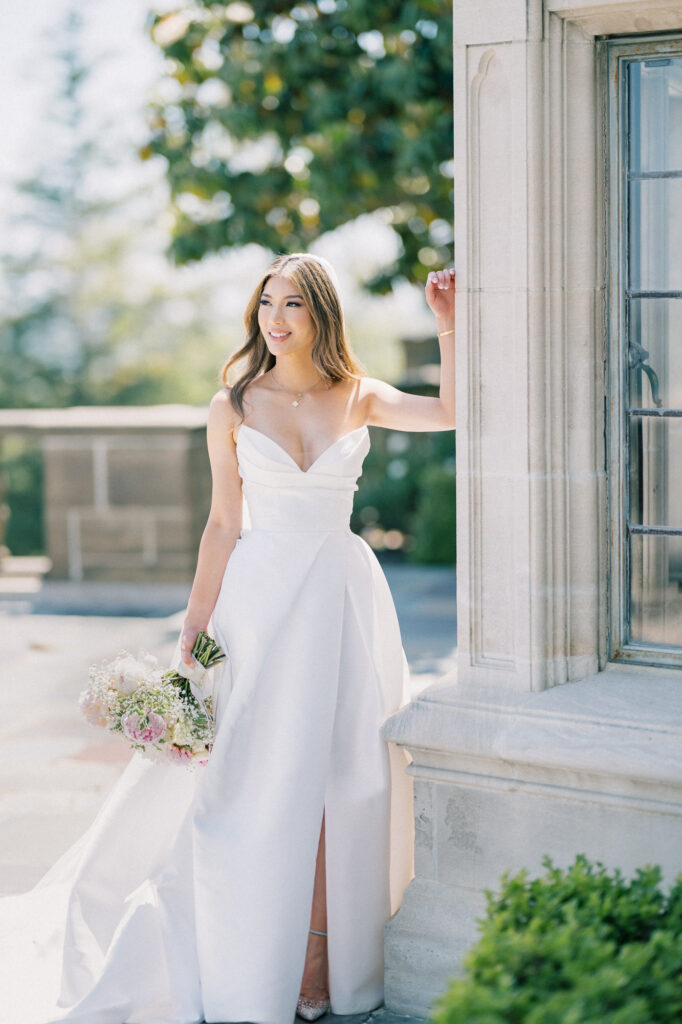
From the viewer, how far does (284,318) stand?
3.55 meters

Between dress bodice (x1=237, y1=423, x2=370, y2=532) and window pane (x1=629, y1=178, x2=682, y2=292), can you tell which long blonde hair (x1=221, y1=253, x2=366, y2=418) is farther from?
window pane (x1=629, y1=178, x2=682, y2=292)

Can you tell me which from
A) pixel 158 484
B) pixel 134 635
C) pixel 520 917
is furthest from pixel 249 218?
pixel 520 917

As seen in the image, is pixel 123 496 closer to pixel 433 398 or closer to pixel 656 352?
pixel 433 398

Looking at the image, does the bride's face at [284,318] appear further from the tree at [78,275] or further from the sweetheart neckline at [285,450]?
the tree at [78,275]

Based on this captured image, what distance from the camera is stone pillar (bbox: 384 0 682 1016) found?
123 inches

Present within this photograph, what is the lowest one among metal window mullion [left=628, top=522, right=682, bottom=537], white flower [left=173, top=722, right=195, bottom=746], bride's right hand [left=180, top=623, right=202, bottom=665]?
white flower [left=173, top=722, right=195, bottom=746]

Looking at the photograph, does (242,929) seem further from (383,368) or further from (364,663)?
(383,368)

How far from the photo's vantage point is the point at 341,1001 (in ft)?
11.3

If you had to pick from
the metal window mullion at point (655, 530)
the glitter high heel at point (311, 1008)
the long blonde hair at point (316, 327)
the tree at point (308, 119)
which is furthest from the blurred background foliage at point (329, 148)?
the glitter high heel at point (311, 1008)

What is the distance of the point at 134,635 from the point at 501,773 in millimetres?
5611

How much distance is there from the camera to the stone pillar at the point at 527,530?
312 cm

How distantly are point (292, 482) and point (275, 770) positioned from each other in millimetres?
790

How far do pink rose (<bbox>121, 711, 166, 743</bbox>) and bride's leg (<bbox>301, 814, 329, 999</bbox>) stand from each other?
1.87ft

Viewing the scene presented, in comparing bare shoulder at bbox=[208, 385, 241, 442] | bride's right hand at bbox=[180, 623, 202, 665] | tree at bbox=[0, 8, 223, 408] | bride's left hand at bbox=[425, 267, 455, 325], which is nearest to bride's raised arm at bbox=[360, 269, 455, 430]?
bride's left hand at bbox=[425, 267, 455, 325]
